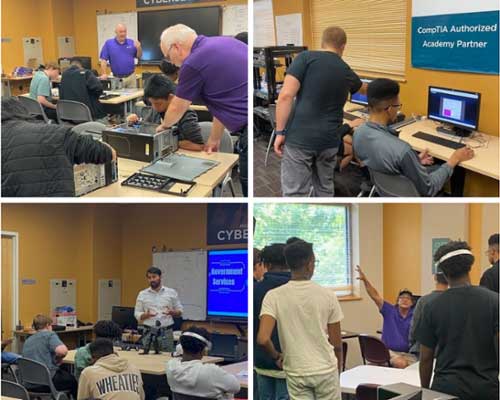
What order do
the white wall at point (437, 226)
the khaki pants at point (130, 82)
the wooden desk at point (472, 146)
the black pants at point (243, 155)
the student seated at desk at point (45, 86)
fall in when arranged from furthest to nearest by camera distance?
the khaki pants at point (130, 82)
the student seated at desk at point (45, 86)
the wooden desk at point (472, 146)
the black pants at point (243, 155)
the white wall at point (437, 226)

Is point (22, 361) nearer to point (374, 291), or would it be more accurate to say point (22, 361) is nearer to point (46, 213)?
point (46, 213)

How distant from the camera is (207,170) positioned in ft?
9.25

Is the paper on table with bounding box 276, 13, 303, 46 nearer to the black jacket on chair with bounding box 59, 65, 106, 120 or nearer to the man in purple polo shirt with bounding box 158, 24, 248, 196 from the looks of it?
the man in purple polo shirt with bounding box 158, 24, 248, 196

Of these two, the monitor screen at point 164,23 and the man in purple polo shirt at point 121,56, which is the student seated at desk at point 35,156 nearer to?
the man in purple polo shirt at point 121,56

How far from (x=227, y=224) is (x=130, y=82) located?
99.0 inches

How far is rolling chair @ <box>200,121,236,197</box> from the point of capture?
2.68 meters

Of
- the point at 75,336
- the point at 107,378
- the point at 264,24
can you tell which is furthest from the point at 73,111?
the point at 107,378

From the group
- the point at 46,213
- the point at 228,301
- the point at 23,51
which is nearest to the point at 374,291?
the point at 228,301

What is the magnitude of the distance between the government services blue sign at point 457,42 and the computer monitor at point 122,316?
246 cm

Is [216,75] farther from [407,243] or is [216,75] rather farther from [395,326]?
[395,326]

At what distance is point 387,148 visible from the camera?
238 cm

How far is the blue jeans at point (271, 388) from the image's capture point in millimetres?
2217

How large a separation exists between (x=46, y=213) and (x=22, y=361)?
3.25 ft

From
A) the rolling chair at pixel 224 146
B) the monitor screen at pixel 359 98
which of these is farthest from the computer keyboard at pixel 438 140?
the rolling chair at pixel 224 146
